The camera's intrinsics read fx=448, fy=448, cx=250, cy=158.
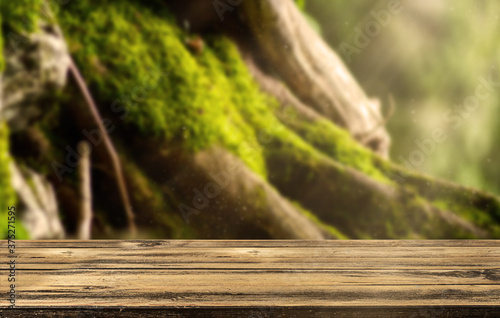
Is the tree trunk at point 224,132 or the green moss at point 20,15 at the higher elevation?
the green moss at point 20,15

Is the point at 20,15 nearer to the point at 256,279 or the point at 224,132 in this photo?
the point at 224,132

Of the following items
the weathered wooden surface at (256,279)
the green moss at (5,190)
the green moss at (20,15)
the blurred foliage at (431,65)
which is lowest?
the weathered wooden surface at (256,279)

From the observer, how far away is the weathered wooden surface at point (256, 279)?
0.71 m

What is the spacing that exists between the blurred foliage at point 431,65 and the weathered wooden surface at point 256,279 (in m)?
0.80

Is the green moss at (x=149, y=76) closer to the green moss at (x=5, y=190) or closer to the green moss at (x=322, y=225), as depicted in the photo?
the green moss at (x=322, y=225)

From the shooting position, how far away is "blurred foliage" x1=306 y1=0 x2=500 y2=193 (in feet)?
6.40

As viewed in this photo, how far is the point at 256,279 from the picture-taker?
2.81 feet

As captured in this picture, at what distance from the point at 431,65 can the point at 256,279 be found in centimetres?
149

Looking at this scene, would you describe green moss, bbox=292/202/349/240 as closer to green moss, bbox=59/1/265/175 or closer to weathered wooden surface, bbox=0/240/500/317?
green moss, bbox=59/1/265/175

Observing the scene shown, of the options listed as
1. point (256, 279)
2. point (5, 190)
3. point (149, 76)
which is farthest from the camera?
point (149, 76)

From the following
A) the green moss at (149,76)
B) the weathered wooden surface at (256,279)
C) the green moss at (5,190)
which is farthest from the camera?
the green moss at (149,76)

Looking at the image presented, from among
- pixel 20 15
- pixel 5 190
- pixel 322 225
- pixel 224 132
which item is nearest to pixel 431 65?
pixel 322 225

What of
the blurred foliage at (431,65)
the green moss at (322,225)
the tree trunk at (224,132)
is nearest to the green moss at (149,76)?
the tree trunk at (224,132)

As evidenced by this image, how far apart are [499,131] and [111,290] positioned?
184cm
